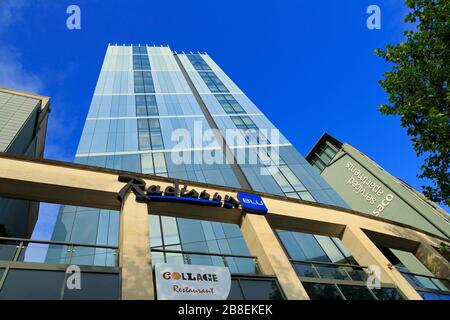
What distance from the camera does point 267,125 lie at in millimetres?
42312

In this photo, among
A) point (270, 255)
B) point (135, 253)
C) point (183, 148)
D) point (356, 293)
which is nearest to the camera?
point (135, 253)

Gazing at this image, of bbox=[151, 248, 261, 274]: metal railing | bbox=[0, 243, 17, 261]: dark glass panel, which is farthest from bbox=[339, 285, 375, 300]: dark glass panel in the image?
bbox=[0, 243, 17, 261]: dark glass panel

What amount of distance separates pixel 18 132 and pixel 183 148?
14.6 metres

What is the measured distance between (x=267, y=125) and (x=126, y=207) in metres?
30.5

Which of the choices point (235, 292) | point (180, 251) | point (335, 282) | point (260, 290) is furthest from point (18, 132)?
point (335, 282)

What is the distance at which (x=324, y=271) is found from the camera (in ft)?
51.4

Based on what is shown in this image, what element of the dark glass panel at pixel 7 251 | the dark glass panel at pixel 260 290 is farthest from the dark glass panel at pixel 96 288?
the dark glass panel at pixel 260 290

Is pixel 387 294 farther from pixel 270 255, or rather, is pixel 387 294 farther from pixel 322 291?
pixel 270 255

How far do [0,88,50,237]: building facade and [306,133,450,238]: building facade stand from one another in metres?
34.4

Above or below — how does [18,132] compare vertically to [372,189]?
below

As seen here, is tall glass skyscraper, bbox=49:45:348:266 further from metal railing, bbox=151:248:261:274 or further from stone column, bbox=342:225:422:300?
stone column, bbox=342:225:422:300

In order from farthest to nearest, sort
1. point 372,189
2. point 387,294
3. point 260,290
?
point 372,189, point 387,294, point 260,290

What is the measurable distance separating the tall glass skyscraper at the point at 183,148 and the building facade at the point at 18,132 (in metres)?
3.69

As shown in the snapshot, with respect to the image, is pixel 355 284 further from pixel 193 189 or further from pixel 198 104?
pixel 198 104
